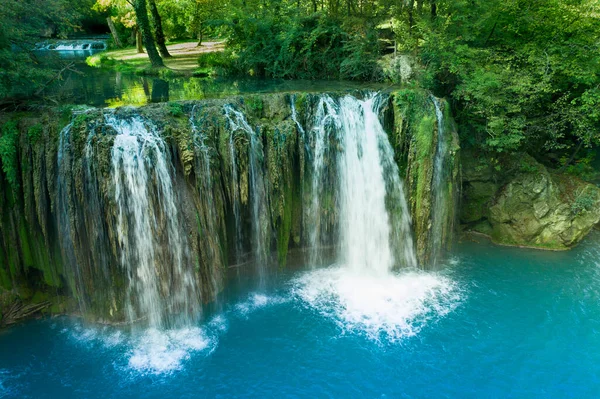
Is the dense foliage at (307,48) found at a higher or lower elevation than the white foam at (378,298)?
higher

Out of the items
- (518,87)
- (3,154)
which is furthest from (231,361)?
(518,87)

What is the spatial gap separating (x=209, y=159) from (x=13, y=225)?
16.3 feet

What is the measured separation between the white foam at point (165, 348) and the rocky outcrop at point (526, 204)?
10.2m

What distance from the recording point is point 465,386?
8477 mm

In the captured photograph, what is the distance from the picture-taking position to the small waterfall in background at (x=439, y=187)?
12.3 m

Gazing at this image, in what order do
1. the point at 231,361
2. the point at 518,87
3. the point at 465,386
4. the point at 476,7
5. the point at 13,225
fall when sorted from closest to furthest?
the point at 465,386
the point at 231,361
the point at 13,225
the point at 518,87
the point at 476,7

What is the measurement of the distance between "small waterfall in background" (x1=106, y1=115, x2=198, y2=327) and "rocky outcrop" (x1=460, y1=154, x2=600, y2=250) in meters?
10.2

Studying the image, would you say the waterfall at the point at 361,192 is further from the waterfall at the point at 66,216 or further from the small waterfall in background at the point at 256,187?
the waterfall at the point at 66,216

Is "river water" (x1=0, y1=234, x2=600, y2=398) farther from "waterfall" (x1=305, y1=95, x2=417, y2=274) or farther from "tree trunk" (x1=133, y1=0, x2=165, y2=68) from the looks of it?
"tree trunk" (x1=133, y1=0, x2=165, y2=68)

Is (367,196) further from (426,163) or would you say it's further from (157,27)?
(157,27)

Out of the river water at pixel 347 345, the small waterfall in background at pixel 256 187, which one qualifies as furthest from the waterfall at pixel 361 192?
the small waterfall in background at pixel 256 187

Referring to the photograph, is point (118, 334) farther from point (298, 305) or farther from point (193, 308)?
point (298, 305)

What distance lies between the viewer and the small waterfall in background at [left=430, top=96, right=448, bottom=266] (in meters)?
12.3

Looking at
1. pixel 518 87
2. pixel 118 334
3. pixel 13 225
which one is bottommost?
pixel 118 334
